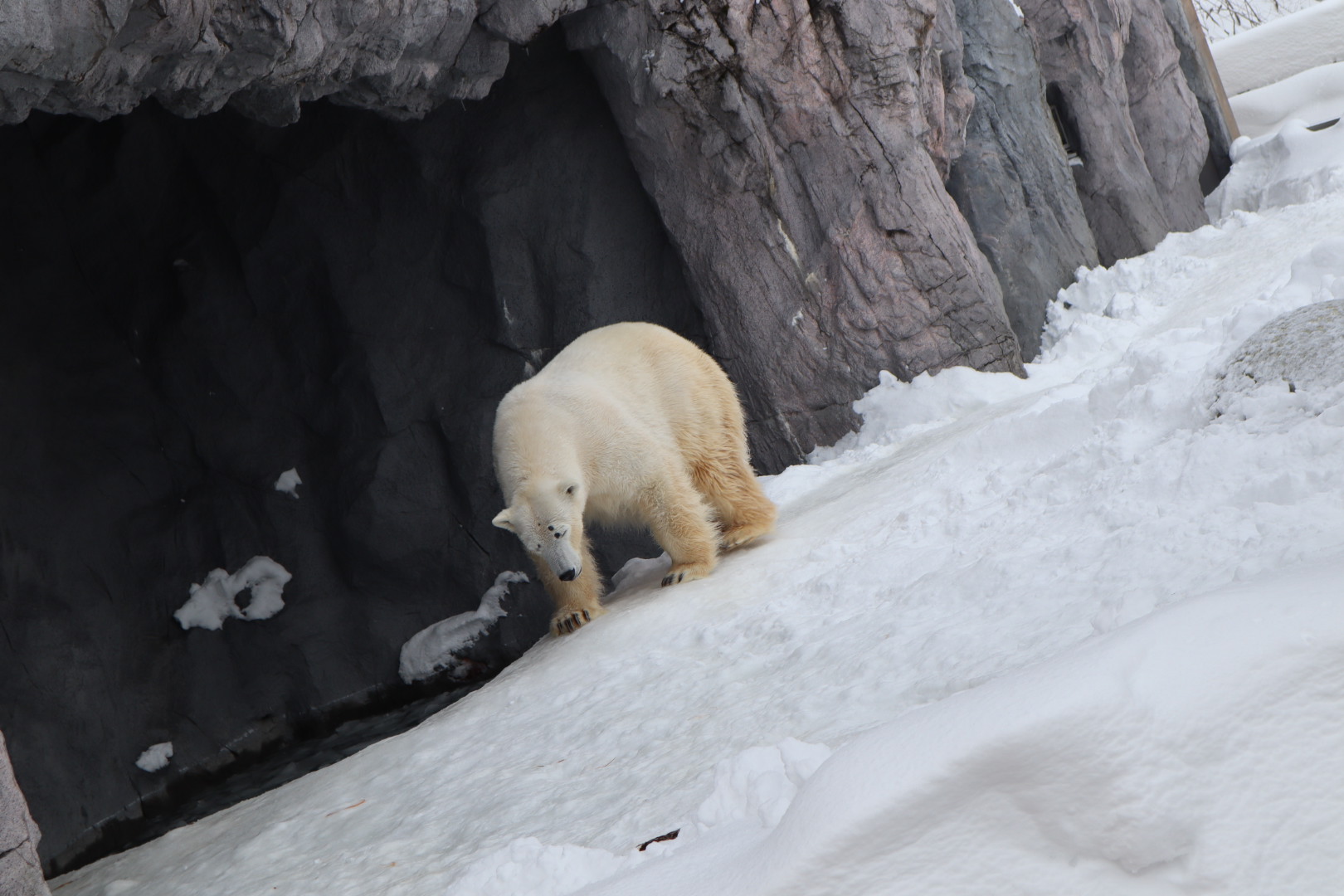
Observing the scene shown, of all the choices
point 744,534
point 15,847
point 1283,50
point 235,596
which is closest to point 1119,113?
point 744,534

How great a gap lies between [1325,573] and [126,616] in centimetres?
791

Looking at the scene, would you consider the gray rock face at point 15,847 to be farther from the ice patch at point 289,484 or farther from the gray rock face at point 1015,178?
the gray rock face at point 1015,178

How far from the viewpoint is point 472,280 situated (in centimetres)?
830

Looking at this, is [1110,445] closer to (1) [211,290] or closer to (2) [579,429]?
(2) [579,429]

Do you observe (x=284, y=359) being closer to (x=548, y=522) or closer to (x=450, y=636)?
(x=450, y=636)

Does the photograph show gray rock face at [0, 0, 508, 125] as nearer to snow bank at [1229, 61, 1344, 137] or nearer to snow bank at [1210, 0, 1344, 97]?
snow bank at [1229, 61, 1344, 137]

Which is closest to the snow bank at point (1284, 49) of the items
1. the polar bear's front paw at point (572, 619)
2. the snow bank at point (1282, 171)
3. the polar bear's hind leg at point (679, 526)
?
the snow bank at point (1282, 171)

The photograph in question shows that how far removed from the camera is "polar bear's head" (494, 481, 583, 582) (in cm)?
502

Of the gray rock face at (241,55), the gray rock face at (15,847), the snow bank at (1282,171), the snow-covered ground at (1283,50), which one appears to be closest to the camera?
the gray rock face at (15,847)

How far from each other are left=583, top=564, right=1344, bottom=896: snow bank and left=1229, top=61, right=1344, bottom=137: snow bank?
39.8ft

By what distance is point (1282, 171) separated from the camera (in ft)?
34.3

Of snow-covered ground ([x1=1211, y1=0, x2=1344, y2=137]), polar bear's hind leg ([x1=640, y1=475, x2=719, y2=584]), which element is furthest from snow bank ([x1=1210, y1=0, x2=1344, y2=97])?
polar bear's hind leg ([x1=640, y1=475, x2=719, y2=584])

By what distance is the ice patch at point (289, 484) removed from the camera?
8.65m

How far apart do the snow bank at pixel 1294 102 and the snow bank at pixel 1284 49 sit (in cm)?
244
